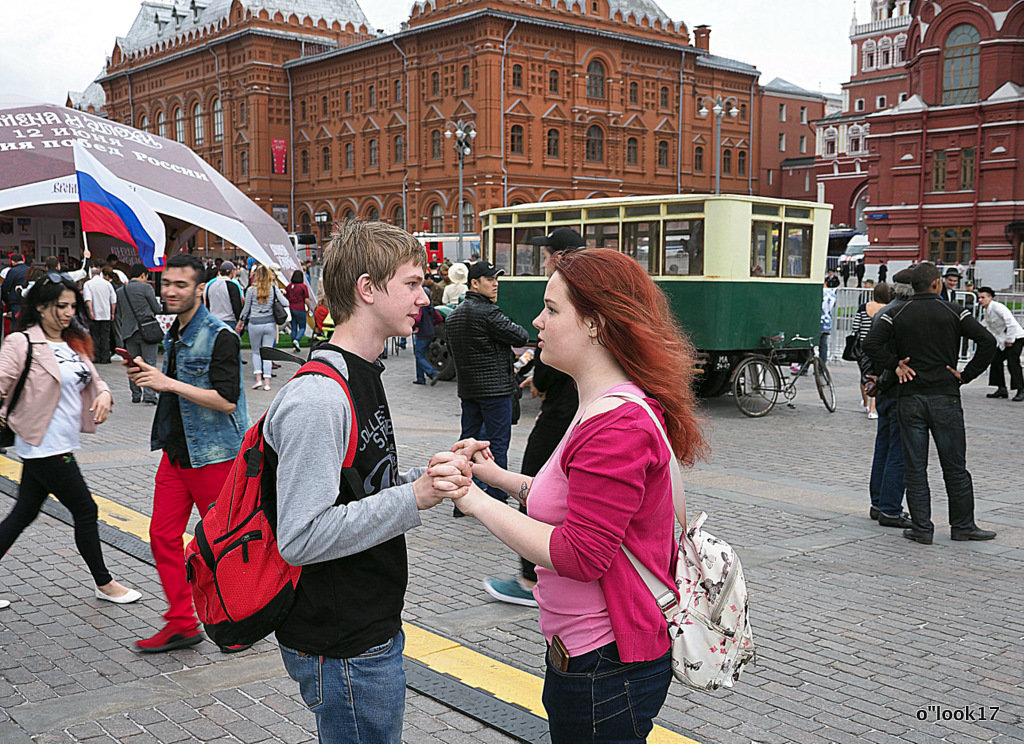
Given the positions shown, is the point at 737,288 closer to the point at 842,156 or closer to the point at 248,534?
the point at 248,534

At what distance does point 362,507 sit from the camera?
232 centimetres

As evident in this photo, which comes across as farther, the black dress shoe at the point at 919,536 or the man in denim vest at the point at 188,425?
the black dress shoe at the point at 919,536

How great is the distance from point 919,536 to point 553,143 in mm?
47274

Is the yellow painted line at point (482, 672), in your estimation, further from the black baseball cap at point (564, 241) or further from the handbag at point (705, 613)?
→ the black baseball cap at point (564, 241)

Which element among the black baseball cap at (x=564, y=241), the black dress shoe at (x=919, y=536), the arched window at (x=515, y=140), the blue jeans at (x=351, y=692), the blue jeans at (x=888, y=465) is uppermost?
the arched window at (x=515, y=140)

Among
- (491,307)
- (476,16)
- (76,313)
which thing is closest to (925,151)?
(476,16)

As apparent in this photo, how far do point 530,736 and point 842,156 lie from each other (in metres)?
70.9

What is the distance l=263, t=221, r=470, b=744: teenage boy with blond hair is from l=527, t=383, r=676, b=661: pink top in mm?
254

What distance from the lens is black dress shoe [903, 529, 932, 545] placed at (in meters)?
7.19

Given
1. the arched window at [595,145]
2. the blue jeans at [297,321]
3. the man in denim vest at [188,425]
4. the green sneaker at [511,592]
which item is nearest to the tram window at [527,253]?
the blue jeans at [297,321]

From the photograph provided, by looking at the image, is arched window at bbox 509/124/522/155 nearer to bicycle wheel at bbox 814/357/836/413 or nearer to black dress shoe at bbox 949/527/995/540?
bicycle wheel at bbox 814/357/836/413

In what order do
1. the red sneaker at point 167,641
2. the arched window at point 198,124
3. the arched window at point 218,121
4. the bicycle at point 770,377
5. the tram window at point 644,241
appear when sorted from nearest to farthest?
the red sneaker at point 167,641
the bicycle at point 770,377
the tram window at point 644,241
the arched window at point 218,121
the arched window at point 198,124

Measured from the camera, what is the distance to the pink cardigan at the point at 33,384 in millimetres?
5277

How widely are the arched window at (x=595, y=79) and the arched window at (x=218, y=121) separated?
24010 mm
